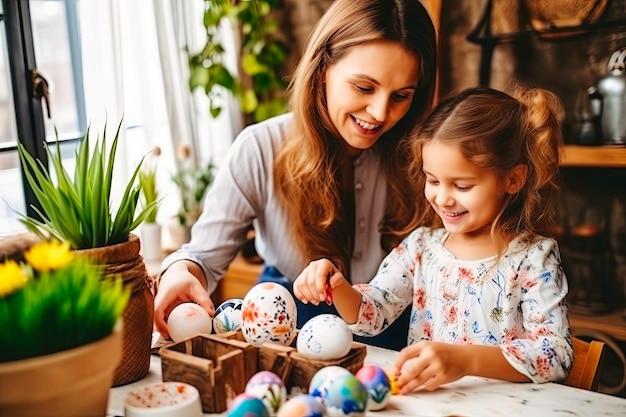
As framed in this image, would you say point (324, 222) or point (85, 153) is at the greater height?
point (85, 153)

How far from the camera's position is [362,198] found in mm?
1833

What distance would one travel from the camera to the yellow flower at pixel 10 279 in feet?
2.50

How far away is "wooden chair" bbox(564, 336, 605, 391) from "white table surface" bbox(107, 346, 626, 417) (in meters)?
0.19

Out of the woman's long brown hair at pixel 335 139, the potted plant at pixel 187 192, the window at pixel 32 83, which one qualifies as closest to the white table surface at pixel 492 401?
the woman's long brown hair at pixel 335 139

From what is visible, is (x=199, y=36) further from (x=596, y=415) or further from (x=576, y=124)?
(x=596, y=415)

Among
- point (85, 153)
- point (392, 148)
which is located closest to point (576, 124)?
point (392, 148)

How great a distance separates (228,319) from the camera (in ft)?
3.77

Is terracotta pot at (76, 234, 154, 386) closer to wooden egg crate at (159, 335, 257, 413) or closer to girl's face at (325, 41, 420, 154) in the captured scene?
wooden egg crate at (159, 335, 257, 413)

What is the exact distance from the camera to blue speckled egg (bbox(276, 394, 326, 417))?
808 mm

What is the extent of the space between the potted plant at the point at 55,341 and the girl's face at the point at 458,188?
0.74m

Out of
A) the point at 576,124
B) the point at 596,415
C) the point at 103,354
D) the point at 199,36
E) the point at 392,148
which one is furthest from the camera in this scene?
the point at 199,36

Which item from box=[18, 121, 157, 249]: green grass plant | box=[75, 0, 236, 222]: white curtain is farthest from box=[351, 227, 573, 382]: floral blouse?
box=[75, 0, 236, 222]: white curtain

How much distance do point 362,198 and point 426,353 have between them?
0.83m

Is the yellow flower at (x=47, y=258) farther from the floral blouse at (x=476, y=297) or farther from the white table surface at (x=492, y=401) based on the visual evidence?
the floral blouse at (x=476, y=297)
